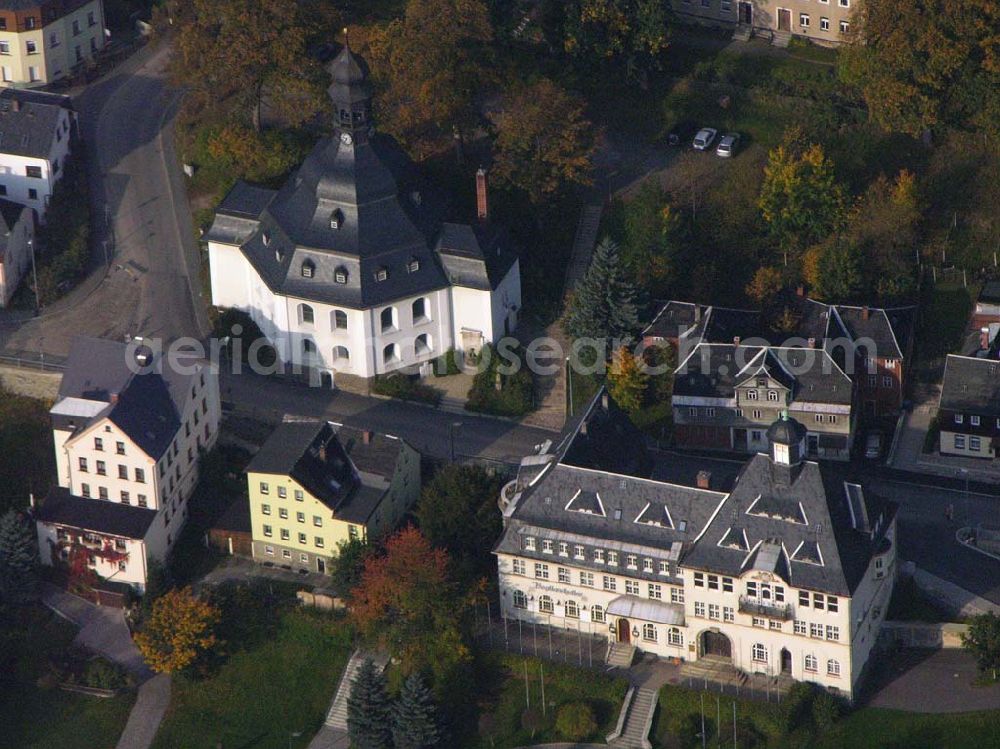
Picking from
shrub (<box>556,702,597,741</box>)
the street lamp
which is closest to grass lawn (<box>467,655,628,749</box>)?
shrub (<box>556,702,597,741</box>)

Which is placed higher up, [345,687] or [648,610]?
[648,610]

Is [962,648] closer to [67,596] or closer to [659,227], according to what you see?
[659,227]

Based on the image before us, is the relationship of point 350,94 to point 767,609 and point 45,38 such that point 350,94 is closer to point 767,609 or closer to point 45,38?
point 45,38

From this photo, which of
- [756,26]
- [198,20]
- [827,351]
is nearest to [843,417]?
[827,351]

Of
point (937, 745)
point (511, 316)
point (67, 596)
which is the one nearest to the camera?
point (937, 745)

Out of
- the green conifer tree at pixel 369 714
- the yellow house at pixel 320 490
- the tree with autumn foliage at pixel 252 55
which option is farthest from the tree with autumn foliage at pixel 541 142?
the green conifer tree at pixel 369 714

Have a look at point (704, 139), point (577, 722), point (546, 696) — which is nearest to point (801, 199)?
point (704, 139)

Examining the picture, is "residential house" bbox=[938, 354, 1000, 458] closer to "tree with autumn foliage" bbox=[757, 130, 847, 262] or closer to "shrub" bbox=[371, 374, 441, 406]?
"tree with autumn foliage" bbox=[757, 130, 847, 262]
